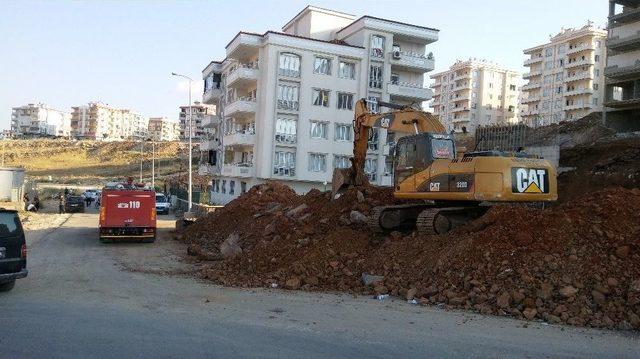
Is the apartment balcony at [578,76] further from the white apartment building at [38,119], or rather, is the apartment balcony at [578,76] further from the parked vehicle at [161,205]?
the white apartment building at [38,119]

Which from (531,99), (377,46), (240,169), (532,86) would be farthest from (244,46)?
(531,99)

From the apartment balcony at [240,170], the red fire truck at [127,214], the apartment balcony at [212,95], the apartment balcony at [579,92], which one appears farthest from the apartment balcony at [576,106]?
the red fire truck at [127,214]

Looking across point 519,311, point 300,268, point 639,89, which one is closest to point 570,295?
point 519,311

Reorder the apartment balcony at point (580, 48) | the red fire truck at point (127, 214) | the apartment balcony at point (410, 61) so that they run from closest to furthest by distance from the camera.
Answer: the red fire truck at point (127, 214), the apartment balcony at point (410, 61), the apartment balcony at point (580, 48)

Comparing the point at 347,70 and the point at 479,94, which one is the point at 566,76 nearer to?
the point at 479,94

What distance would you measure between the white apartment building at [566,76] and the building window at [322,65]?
2081 inches

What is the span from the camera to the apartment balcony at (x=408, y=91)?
47375 mm

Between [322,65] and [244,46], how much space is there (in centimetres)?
635

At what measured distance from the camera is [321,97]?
45.1 meters

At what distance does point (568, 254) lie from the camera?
1173 cm

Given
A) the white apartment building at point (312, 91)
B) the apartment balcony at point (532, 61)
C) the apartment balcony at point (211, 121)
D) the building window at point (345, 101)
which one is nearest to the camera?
the white apartment building at point (312, 91)

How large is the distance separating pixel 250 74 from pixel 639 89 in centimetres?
3648

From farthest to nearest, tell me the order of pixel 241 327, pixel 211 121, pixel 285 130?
1. pixel 211 121
2. pixel 285 130
3. pixel 241 327

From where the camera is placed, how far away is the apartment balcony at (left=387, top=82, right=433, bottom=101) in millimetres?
47375
